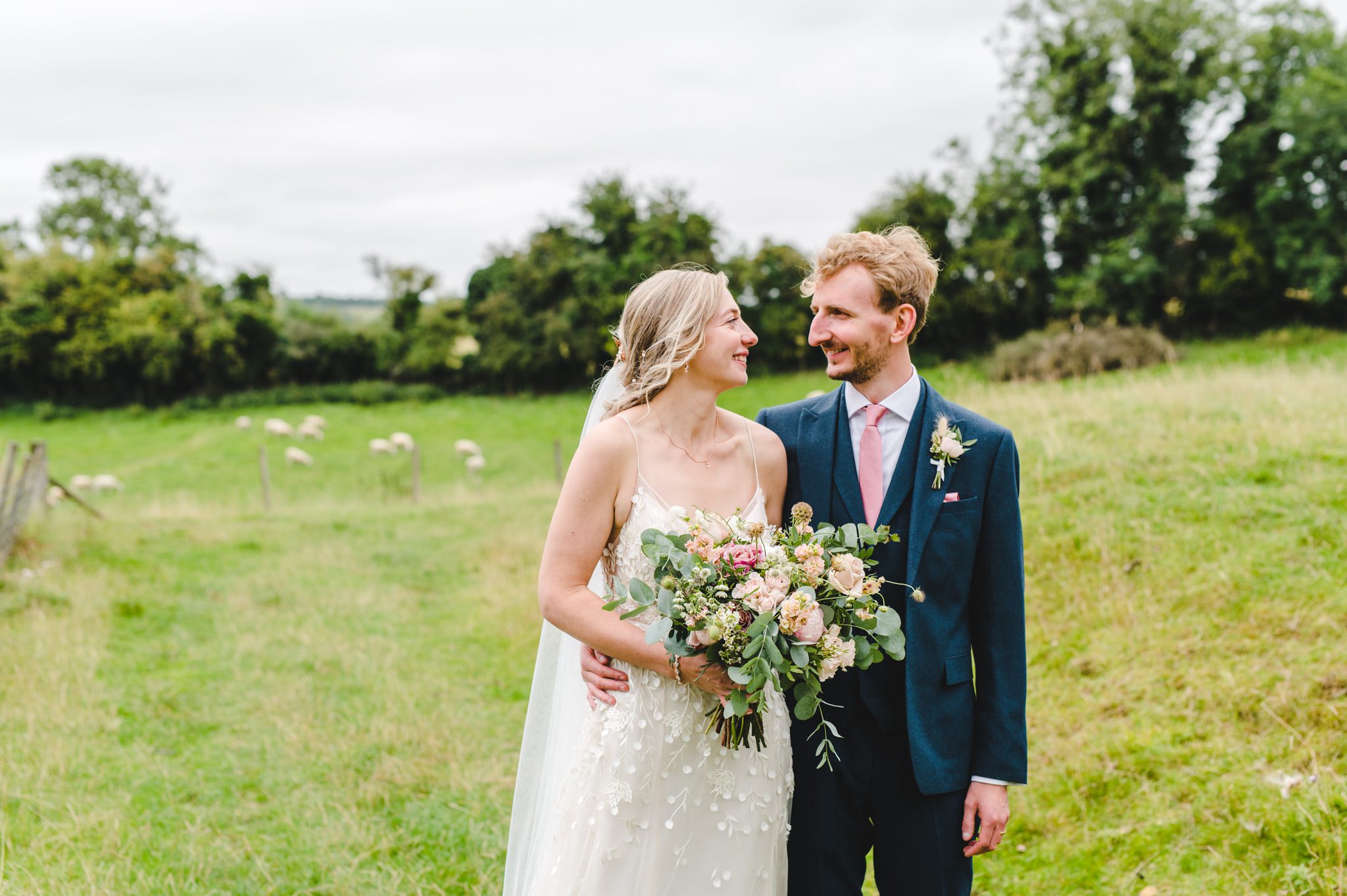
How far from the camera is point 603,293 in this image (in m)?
37.8

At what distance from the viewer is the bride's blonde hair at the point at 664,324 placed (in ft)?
9.79

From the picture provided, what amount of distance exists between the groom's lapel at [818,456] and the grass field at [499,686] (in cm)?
271

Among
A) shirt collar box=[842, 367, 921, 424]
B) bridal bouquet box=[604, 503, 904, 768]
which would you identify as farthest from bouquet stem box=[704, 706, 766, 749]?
shirt collar box=[842, 367, 921, 424]

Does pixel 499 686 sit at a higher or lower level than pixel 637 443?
lower

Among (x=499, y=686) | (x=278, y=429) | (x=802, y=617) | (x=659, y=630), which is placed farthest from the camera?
(x=278, y=429)

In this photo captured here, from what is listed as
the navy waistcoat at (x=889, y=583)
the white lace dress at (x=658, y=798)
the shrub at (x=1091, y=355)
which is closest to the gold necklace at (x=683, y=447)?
the white lace dress at (x=658, y=798)

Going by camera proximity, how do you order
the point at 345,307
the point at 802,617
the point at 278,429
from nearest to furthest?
1. the point at 802,617
2. the point at 278,429
3. the point at 345,307

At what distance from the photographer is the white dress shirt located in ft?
9.97

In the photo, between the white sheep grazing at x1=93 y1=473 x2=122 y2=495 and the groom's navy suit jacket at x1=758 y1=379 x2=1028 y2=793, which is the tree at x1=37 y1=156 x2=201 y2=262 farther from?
the groom's navy suit jacket at x1=758 y1=379 x2=1028 y2=793

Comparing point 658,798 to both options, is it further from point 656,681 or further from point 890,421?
point 890,421

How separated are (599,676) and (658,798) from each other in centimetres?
44

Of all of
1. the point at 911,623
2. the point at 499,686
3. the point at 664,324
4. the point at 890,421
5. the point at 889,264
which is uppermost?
the point at 889,264

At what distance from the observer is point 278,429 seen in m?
30.8

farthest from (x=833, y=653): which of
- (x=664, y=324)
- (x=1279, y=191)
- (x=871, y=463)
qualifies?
(x=1279, y=191)
